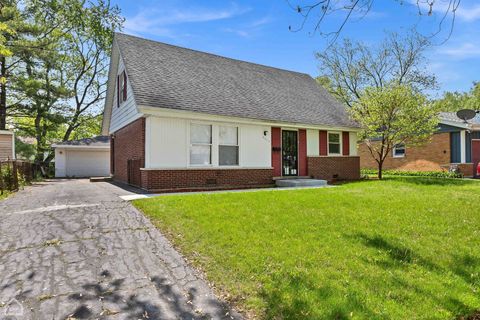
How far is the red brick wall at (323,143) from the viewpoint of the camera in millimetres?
14886

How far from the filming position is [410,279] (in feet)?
12.8

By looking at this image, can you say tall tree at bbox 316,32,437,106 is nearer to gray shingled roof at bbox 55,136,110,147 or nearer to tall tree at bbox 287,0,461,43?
gray shingled roof at bbox 55,136,110,147

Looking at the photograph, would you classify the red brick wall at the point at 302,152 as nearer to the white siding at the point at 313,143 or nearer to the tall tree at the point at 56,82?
the white siding at the point at 313,143

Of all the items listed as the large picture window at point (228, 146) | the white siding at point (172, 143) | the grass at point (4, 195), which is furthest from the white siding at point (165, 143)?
the grass at point (4, 195)

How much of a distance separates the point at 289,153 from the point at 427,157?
41.3ft

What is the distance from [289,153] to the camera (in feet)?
45.7

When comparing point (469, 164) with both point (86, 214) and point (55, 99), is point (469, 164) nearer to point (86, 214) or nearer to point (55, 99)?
point (86, 214)

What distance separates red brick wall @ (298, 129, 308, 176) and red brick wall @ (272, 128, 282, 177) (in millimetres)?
1089

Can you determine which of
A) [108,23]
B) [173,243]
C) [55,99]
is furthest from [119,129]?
[55,99]

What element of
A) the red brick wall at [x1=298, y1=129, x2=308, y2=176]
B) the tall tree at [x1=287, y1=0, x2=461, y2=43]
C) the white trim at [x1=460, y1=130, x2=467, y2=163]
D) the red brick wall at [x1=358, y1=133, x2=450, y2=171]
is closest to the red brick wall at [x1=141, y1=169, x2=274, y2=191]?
the red brick wall at [x1=298, y1=129, x2=308, y2=176]

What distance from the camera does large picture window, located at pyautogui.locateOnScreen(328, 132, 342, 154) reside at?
15328 mm

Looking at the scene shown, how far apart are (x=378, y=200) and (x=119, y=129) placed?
A: 39.6 feet

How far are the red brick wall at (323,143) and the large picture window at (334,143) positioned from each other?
12.8 inches

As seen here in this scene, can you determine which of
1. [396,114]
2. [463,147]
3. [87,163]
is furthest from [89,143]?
[463,147]
